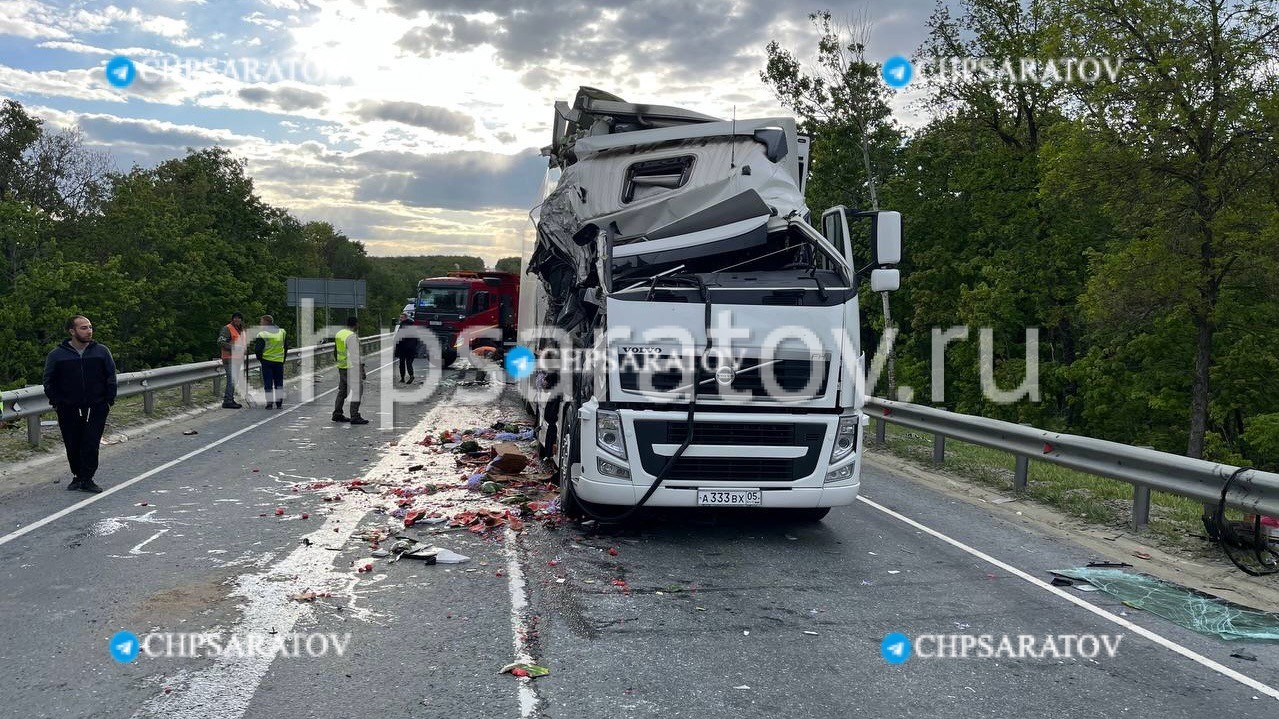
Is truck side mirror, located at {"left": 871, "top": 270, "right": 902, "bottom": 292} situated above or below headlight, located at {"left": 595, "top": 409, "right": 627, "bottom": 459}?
above

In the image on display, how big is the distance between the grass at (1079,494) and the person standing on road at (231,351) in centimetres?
1241

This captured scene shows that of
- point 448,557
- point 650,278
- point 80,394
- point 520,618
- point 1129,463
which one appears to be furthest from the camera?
point 80,394

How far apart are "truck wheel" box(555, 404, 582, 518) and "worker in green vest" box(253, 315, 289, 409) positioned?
1195 centimetres

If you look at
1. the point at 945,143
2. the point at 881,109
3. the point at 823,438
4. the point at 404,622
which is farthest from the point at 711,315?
the point at 945,143

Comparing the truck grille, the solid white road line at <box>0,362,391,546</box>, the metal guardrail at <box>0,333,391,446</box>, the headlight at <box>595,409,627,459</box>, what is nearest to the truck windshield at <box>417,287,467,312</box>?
the metal guardrail at <box>0,333,391,446</box>

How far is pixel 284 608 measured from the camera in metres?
5.85

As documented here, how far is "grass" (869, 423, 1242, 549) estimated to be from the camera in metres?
9.16

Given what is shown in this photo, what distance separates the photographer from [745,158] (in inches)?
364

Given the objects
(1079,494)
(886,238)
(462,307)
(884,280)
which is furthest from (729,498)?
(462,307)

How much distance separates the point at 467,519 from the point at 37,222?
148 feet

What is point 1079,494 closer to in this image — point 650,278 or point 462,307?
point 650,278

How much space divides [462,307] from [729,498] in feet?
79.5

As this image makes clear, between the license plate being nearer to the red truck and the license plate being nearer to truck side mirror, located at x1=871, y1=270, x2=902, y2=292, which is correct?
truck side mirror, located at x1=871, y1=270, x2=902, y2=292

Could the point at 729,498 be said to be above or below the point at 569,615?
above
